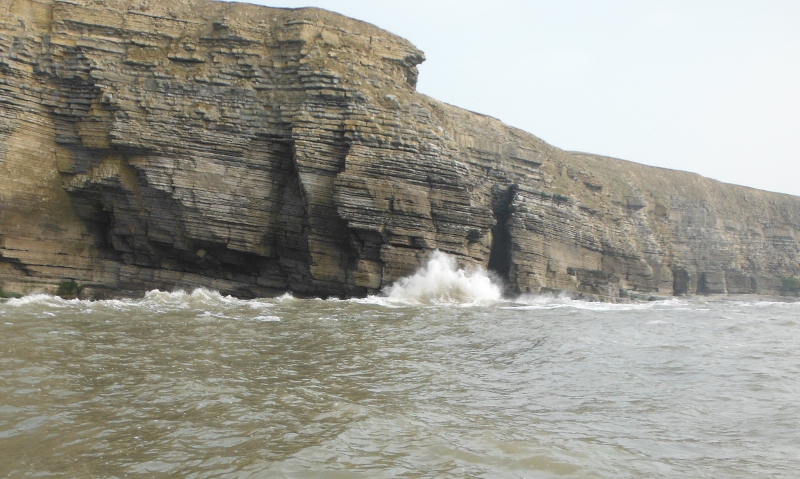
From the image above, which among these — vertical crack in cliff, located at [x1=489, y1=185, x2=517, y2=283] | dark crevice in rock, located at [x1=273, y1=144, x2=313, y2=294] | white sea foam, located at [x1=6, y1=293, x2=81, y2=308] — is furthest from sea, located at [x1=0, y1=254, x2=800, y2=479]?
vertical crack in cliff, located at [x1=489, y1=185, x2=517, y2=283]

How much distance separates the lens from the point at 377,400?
27.0 ft

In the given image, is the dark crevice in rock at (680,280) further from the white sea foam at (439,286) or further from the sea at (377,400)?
the sea at (377,400)

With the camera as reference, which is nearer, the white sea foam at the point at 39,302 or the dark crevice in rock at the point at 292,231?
the white sea foam at the point at 39,302

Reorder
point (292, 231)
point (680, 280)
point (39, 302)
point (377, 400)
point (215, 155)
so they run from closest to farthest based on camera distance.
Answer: point (377, 400)
point (39, 302)
point (215, 155)
point (292, 231)
point (680, 280)

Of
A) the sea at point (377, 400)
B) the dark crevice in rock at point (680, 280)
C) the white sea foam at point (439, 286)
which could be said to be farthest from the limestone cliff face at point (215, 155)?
the dark crevice in rock at point (680, 280)

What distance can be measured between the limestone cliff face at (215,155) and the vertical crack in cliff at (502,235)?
10.5 feet

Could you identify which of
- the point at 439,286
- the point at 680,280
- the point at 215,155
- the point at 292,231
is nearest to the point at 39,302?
the point at 215,155

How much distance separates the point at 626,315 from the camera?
22016mm

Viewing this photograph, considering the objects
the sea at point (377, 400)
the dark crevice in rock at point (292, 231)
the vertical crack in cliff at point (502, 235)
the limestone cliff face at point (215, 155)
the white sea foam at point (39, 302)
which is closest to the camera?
the sea at point (377, 400)

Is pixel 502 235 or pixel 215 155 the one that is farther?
pixel 502 235

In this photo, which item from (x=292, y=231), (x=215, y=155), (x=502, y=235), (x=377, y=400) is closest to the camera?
(x=377, y=400)

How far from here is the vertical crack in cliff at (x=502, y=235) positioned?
94.4 feet

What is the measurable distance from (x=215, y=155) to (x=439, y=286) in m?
9.20

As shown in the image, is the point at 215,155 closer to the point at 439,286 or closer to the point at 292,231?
the point at 292,231
